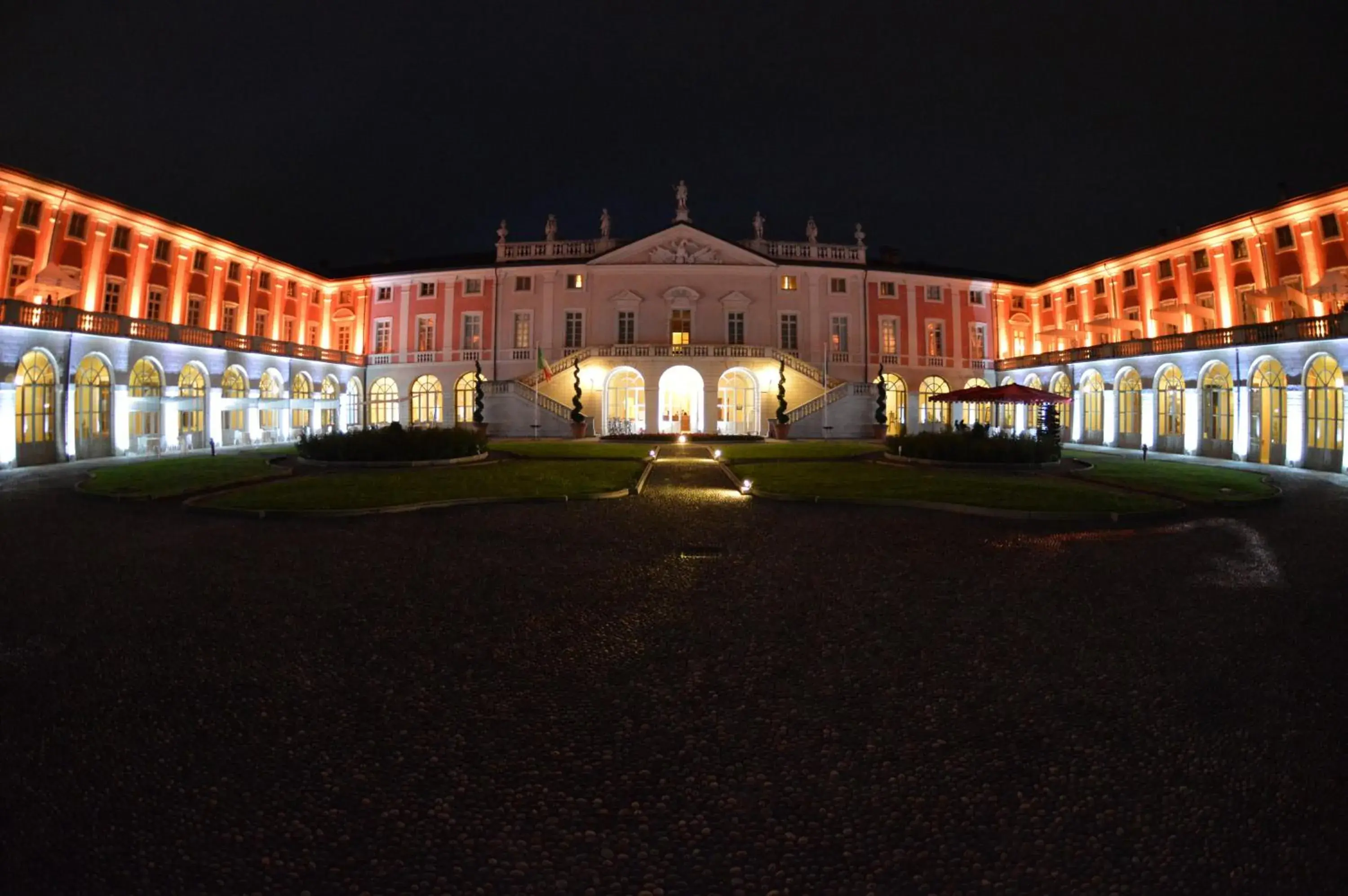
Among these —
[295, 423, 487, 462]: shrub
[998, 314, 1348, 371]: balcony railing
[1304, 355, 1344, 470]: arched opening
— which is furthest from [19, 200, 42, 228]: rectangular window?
[1304, 355, 1344, 470]: arched opening

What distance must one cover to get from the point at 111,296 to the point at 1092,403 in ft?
168

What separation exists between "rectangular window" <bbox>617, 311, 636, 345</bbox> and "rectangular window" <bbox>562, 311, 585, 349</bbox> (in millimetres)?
2337

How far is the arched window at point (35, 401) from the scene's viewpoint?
1046 inches

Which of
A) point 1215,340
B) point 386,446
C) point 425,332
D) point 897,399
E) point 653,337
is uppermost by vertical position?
point 425,332

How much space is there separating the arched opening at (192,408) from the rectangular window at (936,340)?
141ft

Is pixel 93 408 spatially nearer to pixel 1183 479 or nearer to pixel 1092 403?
pixel 1183 479

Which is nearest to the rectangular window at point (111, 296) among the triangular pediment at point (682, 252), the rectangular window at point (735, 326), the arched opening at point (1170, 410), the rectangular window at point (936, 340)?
the triangular pediment at point (682, 252)

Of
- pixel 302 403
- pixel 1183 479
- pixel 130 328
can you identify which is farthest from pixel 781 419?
pixel 130 328

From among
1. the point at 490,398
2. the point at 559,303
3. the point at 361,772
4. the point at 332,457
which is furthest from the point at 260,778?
the point at 559,303

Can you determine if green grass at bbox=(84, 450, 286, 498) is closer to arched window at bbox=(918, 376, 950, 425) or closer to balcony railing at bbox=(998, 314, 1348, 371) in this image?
balcony railing at bbox=(998, 314, 1348, 371)

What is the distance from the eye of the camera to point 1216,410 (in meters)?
32.9

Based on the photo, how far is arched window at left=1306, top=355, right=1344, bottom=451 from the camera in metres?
26.2

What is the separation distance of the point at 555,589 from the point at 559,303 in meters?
41.9

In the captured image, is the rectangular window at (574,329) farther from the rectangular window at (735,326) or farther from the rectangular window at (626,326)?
the rectangular window at (735,326)
